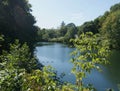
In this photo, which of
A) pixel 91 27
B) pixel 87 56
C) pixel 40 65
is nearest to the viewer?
pixel 87 56

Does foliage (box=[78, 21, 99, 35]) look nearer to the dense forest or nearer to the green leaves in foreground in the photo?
the dense forest

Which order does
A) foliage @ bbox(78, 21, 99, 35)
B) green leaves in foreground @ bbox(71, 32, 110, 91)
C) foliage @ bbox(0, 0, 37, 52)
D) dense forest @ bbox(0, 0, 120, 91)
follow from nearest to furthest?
dense forest @ bbox(0, 0, 120, 91), green leaves in foreground @ bbox(71, 32, 110, 91), foliage @ bbox(0, 0, 37, 52), foliage @ bbox(78, 21, 99, 35)

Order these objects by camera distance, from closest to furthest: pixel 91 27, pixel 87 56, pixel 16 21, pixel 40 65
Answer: pixel 87 56 < pixel 40 65 < pixel 16 21 < pixel 91 27

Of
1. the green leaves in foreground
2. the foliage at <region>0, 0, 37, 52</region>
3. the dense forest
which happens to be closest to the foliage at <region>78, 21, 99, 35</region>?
the foliage at <region>0, 0, 37, 52</region>

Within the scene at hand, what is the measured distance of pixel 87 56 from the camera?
4.52 meters

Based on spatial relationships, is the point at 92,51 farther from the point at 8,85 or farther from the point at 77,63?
the point at 8,85

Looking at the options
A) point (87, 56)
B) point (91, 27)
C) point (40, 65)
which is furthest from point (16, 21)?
point (91, 27)

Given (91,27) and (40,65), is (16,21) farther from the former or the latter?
(91,27)

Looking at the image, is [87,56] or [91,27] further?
[91,27]

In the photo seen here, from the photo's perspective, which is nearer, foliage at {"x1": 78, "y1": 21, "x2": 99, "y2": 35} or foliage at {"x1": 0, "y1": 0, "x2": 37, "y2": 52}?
foliage at {"x1": 0, "y1": 0, "x2": 37, "y2": 52}

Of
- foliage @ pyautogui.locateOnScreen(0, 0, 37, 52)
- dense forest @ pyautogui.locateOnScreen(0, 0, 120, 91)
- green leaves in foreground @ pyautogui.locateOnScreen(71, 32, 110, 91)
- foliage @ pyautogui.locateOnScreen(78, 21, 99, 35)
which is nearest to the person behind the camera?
dense forest @ pyautogui.locateOnScreen(0, 0, 120, 91)

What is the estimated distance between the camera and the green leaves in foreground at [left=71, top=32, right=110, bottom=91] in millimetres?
4363

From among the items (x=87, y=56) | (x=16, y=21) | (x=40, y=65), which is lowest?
(x=40, y=65)

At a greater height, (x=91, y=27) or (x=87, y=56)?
(x=91, y=27)
